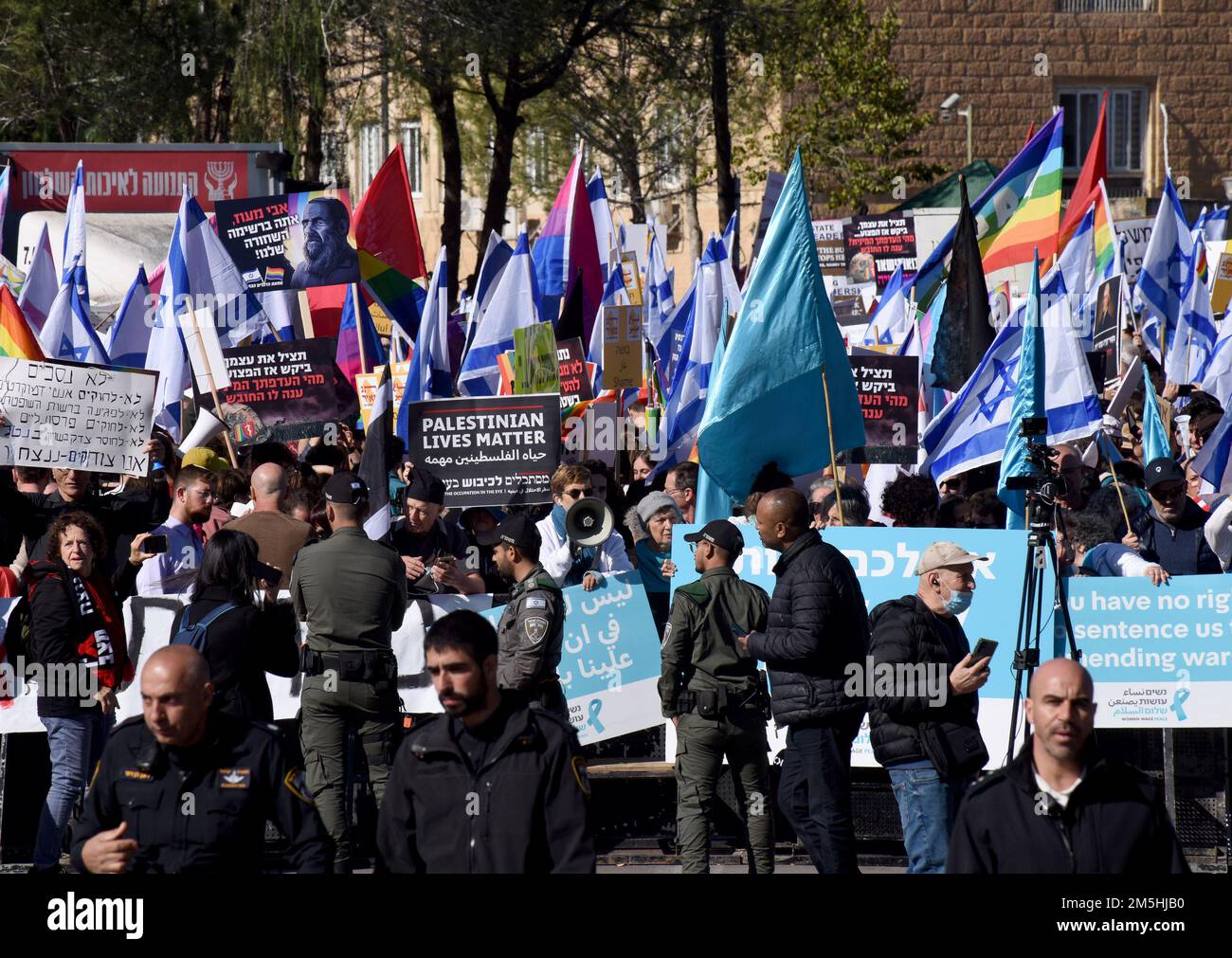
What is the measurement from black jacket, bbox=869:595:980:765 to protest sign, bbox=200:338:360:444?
562 cm

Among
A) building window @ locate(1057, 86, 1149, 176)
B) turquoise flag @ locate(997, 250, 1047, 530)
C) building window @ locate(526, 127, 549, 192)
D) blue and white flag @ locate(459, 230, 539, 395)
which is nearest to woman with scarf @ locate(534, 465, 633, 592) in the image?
turquoise flag @ locate(997, 250, 1047, 530)

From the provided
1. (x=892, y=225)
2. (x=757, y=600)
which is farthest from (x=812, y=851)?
(x=892, y=225)

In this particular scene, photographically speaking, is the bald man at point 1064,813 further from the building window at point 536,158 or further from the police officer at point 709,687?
the building window at point 536,158

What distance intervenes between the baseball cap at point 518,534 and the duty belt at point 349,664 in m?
0.75

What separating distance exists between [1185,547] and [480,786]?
18.2 ft

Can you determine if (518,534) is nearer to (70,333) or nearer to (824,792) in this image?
(824,792)

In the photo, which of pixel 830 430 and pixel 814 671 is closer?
pixel 814 671

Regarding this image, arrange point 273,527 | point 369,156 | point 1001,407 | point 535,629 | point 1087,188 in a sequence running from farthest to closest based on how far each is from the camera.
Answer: point 369,156
point 1087,188
point 1001,407
point 273,527
point 535,629

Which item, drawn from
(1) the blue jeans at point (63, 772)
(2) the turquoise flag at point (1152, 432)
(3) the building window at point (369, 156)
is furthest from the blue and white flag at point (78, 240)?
(3) the building window at point (369, 156)

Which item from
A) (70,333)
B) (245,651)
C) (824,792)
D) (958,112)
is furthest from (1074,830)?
(958,112)

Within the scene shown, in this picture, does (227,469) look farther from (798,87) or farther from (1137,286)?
(798,87)

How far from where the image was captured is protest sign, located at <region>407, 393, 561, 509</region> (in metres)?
9.76

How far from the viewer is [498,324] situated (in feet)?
42.9

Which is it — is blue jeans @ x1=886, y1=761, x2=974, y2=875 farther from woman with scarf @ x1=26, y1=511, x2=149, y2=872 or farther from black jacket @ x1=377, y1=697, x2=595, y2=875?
woman with scarf @ x1=26, y1=511, x2=149, y2=872
